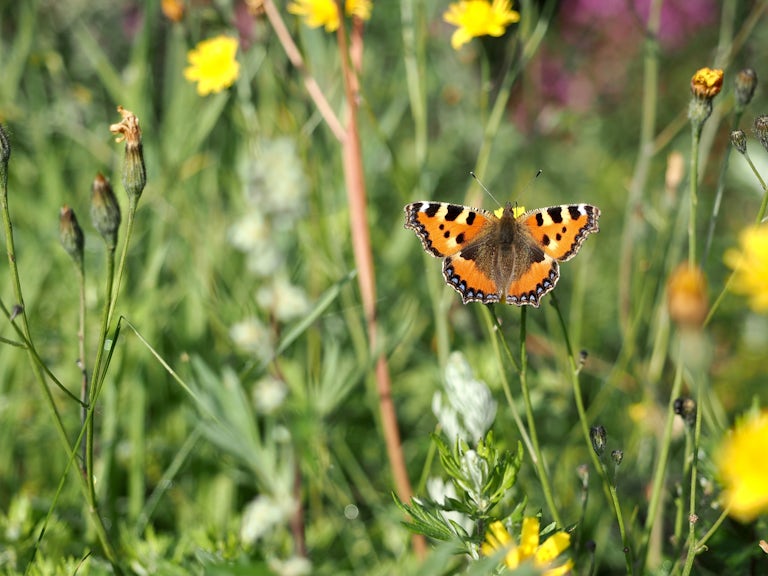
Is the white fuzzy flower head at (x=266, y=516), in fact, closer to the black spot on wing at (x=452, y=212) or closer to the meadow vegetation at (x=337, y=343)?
the meadow vegetation at (x=337, y=343)

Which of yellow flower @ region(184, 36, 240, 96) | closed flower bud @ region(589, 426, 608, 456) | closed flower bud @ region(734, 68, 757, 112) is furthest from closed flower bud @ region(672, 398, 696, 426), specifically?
yellow flower @ region(184, 36, 240, 96)

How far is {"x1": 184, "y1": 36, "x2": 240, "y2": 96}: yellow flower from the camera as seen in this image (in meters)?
1.46

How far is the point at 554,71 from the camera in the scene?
3.75 meters

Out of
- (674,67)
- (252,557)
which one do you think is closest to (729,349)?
(252,557)

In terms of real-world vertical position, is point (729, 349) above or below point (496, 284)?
below

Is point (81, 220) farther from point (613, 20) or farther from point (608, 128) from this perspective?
point (613, 20)

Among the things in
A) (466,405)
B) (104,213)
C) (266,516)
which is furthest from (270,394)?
(104,213)

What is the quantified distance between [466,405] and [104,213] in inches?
21.4

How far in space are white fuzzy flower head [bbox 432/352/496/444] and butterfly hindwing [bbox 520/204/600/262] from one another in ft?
0.75

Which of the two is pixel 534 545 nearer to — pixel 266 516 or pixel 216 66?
pixel 266 516

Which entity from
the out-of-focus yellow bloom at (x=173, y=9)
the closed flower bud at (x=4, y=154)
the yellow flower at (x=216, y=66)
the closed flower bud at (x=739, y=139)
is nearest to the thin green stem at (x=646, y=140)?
the closed flower bud at (x=739, y=139)

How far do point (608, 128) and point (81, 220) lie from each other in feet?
7.31

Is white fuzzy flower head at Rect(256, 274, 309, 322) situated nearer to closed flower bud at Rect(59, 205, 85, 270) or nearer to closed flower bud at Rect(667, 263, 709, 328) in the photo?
closed flower bud at Rect(59, 205, 85, 270)

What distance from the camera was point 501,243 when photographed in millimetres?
1220
